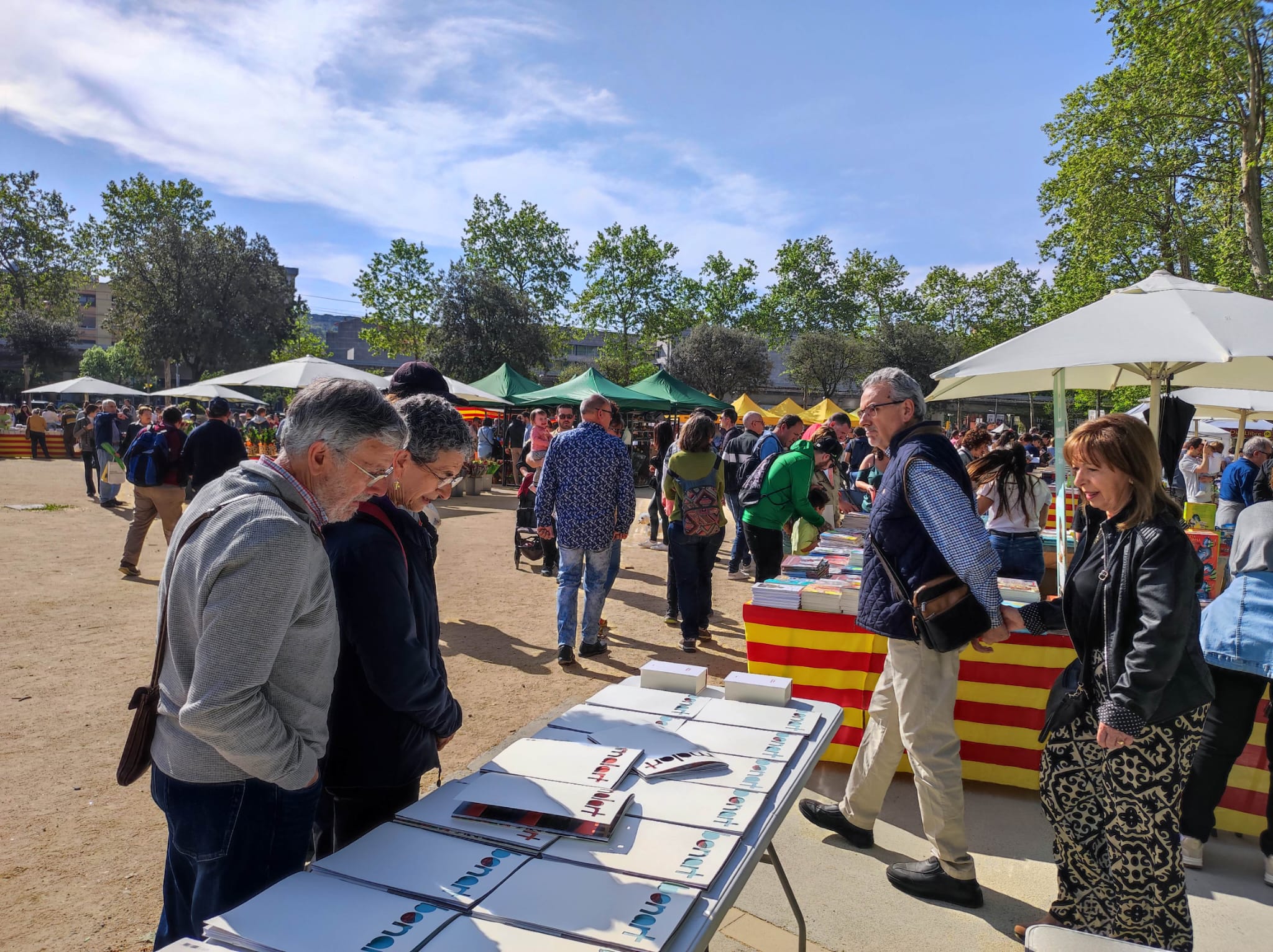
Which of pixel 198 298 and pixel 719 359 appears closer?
pixel 198 298

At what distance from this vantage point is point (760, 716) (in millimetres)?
2180

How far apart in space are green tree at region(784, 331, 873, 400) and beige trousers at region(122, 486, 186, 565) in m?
37.7

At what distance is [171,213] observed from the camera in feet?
140

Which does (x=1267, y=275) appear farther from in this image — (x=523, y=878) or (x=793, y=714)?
(x=523, y=878)

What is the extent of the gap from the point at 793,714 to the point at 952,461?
1074mm

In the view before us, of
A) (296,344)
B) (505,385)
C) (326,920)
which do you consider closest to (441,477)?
(326,920)

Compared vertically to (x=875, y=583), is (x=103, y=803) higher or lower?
lower

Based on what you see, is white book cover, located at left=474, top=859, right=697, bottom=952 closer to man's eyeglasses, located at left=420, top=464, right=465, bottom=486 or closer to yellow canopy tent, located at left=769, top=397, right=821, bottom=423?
man's eyeglasses, located at left=420, top=464, right=465, bottom=486

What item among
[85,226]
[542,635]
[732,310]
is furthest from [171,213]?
[542,635]

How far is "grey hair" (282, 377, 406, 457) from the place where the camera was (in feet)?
4.95

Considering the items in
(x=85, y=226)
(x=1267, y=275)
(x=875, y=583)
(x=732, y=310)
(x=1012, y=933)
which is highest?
(x=85, y=226)

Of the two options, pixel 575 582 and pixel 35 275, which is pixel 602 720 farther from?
pixel 35 275

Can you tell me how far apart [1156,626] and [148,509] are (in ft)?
28.0

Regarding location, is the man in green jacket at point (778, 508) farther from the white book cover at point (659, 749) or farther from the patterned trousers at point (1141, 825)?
the white book cover at point (659, 749)
